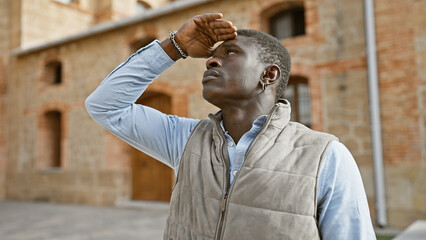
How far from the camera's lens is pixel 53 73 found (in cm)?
1266

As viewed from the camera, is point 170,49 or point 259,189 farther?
point 170,49

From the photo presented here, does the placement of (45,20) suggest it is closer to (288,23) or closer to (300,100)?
(288,23)

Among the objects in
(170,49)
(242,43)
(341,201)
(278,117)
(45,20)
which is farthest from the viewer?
(45,20)

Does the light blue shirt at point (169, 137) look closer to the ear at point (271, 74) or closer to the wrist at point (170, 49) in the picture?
the wrist at point (170, 49)

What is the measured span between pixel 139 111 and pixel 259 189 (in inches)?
26.7

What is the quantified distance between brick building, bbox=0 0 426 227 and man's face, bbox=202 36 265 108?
6.06 m

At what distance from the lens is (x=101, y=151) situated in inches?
419

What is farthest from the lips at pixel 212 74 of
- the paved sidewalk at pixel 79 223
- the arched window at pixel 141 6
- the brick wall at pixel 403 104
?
the arched window at pixel 141 6

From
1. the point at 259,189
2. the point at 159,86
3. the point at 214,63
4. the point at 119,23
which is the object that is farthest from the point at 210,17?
the point at 119,23

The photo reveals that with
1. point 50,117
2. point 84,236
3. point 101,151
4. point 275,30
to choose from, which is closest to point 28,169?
point 50,117

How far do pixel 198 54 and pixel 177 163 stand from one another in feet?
1.55

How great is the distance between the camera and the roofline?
9.06 metres

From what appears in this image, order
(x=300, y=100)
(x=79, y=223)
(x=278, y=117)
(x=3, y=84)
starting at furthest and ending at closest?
(x=3, y=84) < (x=300, y=100) < (x=79, y=223) < (x=278, y=117)

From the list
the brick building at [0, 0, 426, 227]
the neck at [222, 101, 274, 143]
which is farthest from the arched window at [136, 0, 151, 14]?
the neck at [222, 101, 274, 143]
